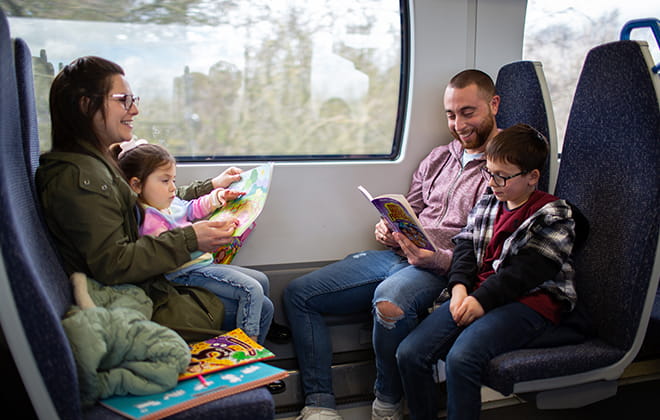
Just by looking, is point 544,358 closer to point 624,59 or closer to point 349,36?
point 624,59

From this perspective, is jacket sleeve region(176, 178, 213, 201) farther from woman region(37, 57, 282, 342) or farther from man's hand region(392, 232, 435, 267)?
man's hand region(392, 232, 435, 267)

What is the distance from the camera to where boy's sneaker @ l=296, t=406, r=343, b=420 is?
90.2 inches

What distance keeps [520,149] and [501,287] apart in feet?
1.72

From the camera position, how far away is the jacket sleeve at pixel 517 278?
1864 millimetres

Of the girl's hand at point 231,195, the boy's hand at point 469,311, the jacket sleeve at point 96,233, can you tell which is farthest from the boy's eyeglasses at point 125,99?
the boy's hand at point 469,311

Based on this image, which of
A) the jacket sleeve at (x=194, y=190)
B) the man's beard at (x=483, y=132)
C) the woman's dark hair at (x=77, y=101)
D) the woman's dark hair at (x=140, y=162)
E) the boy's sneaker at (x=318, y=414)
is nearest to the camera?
the woman's dark hair at (x=77, y=101)

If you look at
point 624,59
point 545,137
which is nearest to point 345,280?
point 545,137

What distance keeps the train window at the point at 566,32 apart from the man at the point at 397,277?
2.45 ft

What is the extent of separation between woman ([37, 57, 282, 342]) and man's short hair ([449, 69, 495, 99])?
134 cm

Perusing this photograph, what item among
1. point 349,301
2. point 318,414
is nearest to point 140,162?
point 349,301

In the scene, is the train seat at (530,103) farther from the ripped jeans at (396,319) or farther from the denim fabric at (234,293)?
the denim fabric at (234,293)

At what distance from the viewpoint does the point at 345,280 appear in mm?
2518

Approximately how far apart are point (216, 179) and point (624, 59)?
5.49 ft

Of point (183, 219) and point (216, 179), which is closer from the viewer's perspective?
point (183, 219)
